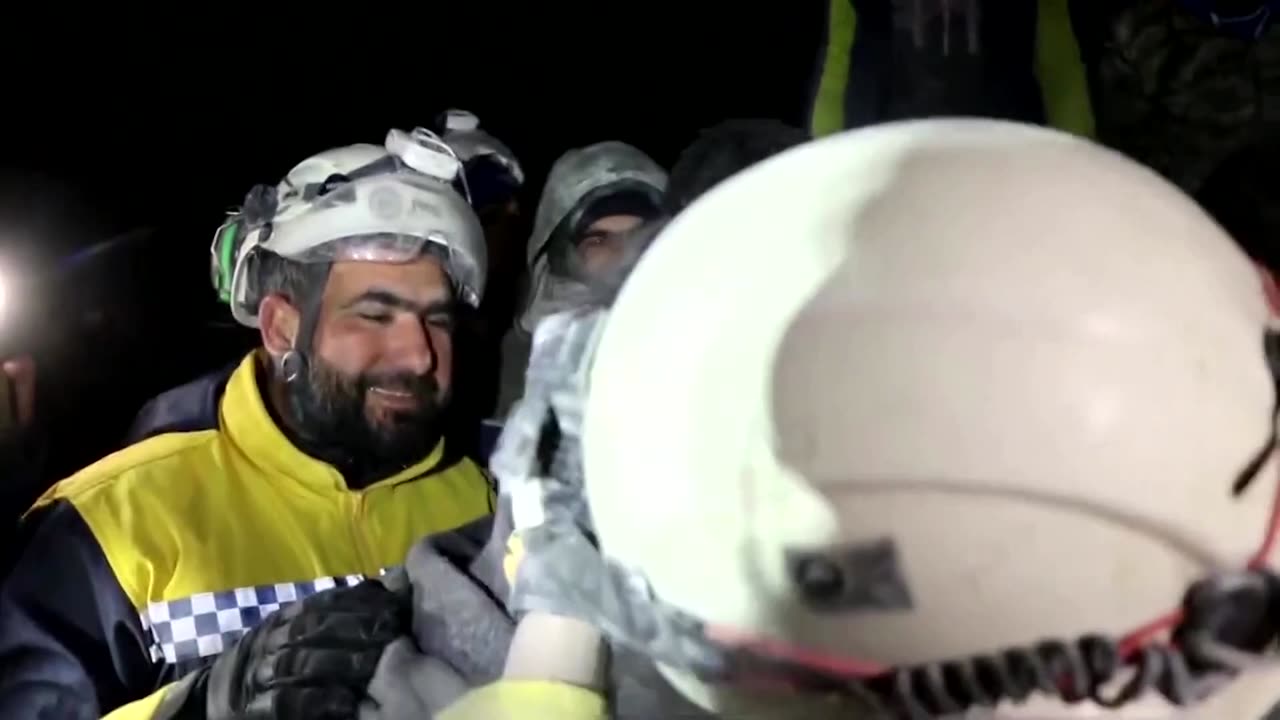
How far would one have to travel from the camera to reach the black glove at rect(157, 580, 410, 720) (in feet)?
2.78

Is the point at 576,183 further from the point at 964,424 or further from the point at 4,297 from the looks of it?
the point at 964,424

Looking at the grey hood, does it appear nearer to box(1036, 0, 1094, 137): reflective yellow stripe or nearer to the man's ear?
the man's ear

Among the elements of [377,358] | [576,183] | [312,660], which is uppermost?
[312,660]

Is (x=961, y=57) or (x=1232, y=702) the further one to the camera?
(x=961, y=57)

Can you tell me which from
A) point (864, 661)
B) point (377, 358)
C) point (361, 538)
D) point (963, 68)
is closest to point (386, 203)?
point (377, 358)

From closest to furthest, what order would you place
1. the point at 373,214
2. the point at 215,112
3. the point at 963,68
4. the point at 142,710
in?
1. the point at 142,710
2. the point at 963,68
3. the point at 373,214
4. the point at 215,112

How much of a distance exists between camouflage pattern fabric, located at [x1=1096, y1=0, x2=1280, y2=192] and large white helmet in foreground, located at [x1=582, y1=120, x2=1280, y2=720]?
2.44 feet

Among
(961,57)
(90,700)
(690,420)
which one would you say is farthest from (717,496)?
(90,700)

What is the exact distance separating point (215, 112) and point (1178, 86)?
1.11 meters

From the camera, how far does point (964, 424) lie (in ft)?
1.69

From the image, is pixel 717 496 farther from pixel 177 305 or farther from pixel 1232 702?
pixel 177 305

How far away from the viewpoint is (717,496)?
0.55 meters

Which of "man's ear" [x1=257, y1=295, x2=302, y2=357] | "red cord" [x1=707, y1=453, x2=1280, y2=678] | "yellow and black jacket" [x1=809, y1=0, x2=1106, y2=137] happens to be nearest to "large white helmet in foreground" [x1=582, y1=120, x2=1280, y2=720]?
"red cord" [x1=707, y1=453, x2=1280, y2=678]

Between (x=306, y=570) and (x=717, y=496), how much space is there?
3.32 feet
